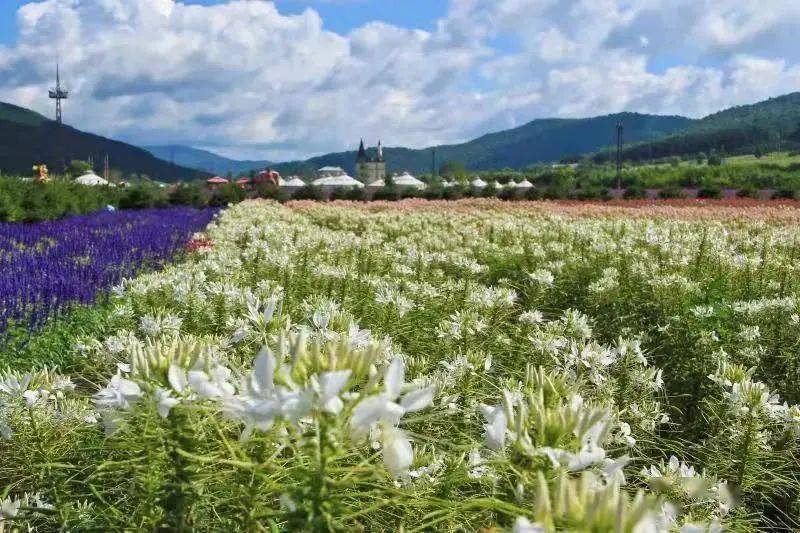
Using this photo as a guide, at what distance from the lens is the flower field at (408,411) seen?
46.3 inches

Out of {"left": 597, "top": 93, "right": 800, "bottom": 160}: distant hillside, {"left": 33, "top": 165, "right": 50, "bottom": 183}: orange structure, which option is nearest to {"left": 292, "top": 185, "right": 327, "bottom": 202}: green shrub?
{"left": 33, "top": 165, "right": 50, "bottom": 183}: orange structure

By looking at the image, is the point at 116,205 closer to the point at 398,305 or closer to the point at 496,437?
the point at 398,305

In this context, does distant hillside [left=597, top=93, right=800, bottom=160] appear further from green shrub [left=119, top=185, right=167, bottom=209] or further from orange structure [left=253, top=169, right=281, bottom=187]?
green shrub [left=119, top=185, right=167, bottom=209]

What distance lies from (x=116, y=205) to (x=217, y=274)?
91.6ft

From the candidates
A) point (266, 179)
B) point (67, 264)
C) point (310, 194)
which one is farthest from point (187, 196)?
point (67, 264)

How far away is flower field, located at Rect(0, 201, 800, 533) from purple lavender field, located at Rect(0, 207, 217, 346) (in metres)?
1.33

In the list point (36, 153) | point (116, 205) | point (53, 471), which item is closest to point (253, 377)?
point (53, 471)

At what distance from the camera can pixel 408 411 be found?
54.2 inches

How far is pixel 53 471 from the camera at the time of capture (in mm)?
2070

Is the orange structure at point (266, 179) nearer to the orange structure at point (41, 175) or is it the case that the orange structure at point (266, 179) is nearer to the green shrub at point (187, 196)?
the green shrub at point (187, 196)

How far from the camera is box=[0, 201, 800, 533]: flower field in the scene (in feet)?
3.86

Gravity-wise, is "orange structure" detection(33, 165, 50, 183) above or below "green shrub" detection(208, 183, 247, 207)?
above

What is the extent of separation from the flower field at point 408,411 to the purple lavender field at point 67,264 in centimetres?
133

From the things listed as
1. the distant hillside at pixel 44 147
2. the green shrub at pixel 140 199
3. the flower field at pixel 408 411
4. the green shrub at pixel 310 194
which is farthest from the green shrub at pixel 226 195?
the distant hillside at pixel 44 147
